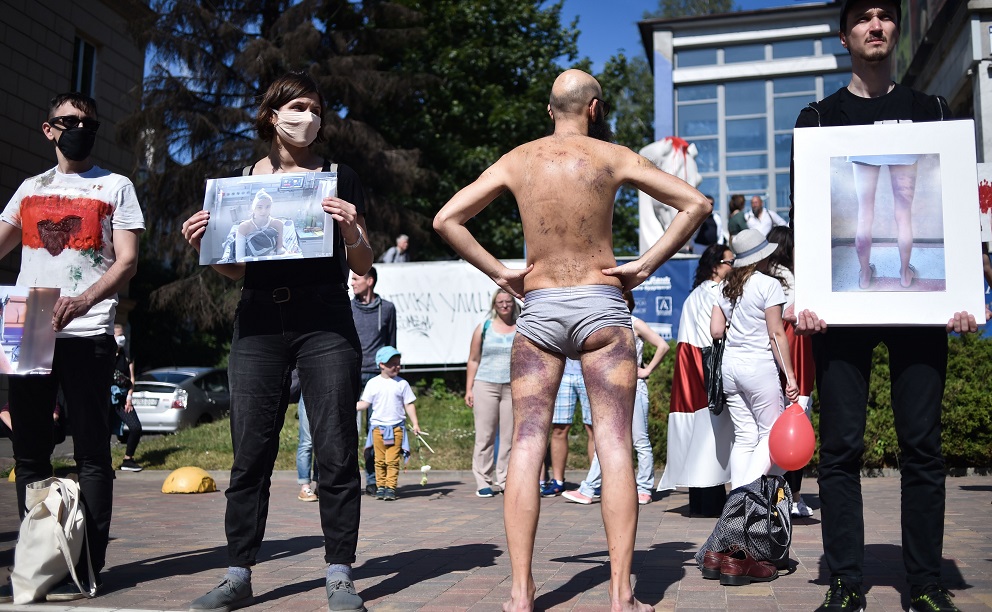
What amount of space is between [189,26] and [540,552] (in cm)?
2316

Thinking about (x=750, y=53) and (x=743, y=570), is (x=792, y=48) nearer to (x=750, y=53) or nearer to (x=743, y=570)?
(x=750, y=53)

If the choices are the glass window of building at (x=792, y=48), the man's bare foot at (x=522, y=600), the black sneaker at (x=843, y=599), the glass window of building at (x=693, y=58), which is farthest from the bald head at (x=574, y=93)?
the glass window of building at (x=792, y=48)

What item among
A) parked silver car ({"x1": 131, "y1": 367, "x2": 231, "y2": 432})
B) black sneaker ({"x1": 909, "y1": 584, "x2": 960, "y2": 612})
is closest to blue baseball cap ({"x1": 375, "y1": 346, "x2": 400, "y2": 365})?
black sneaker ({"x1": 909, "y1": 584, "x2": 960, "y2": 612})

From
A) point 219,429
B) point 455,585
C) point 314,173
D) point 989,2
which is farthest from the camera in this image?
point 219,429

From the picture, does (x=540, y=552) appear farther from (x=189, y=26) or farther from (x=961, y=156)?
(x=189, y=26)

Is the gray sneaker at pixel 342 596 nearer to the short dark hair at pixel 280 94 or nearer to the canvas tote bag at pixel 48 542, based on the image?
the canvas tote bag at pixel 48 542

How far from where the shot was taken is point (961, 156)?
13.1ft

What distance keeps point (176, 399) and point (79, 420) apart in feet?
54.9

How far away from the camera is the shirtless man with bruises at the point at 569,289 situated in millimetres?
3889

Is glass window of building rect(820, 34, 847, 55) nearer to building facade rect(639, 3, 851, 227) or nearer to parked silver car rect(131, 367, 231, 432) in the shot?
building facade rect(639, 3, 851, 227)

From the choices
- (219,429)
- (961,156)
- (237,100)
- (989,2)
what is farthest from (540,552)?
(237,100)

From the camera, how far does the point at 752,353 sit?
6.70 m

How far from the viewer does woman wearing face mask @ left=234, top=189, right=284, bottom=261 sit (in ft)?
13.9

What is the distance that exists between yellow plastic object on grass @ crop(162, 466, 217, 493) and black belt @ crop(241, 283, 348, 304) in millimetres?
6174
